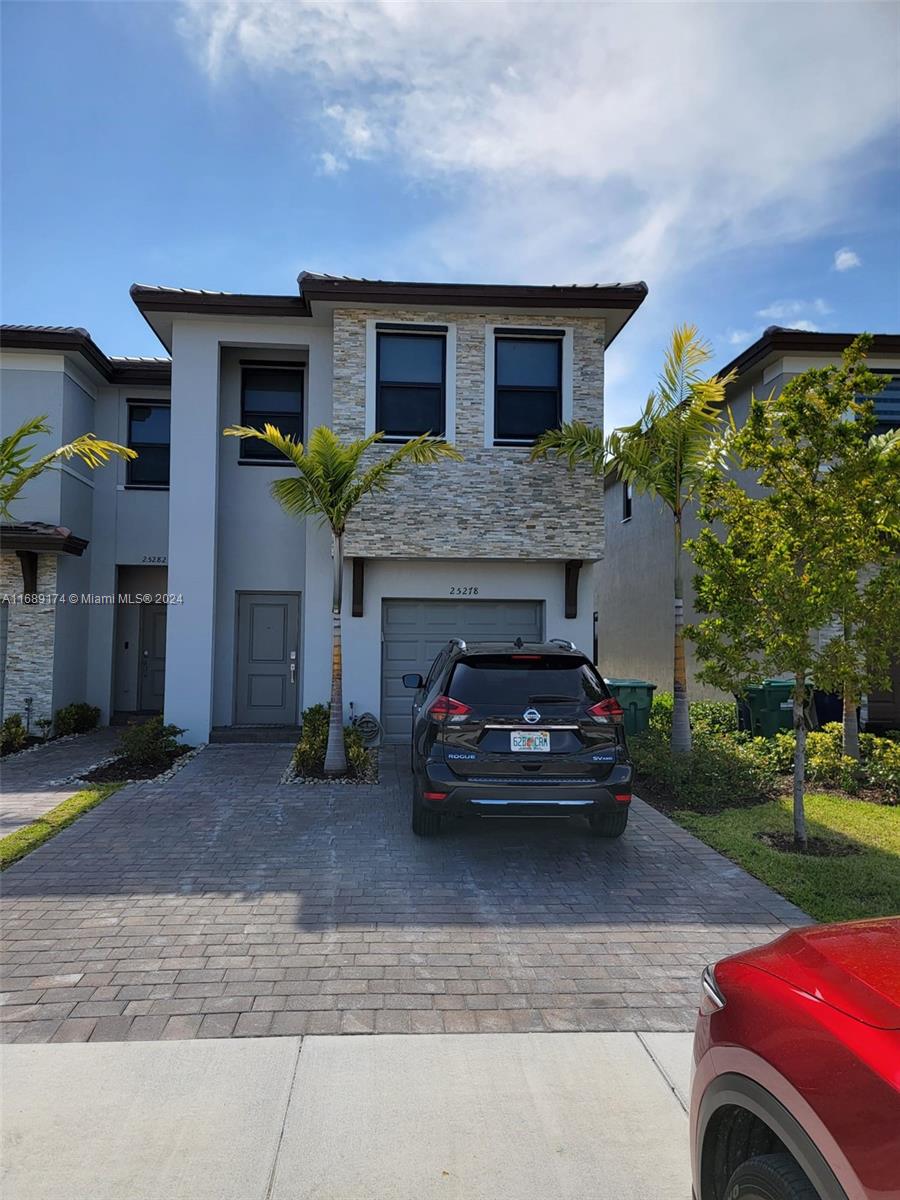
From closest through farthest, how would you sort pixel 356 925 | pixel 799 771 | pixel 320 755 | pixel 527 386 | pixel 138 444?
pixel 356 925 < pixel 799 771 < pixel 320 755 < pixel 527 386 < pixel 138 444

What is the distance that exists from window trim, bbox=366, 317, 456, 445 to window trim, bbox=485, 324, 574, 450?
20.1 inches

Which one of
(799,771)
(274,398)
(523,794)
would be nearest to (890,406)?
(799,771)

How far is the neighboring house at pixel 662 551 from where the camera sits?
12438mm

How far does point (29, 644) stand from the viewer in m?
12.1

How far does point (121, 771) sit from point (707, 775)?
23.9 feet

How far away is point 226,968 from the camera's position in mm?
4297

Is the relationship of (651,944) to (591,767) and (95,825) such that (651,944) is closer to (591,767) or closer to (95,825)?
(591,767)

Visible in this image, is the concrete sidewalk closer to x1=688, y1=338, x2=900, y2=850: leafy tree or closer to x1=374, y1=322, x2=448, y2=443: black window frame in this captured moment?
x1=688, y1=338, x2=900, y2=850: leafy tree

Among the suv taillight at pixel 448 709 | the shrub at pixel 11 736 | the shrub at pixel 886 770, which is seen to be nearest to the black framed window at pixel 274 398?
the shrub at pixel 11 736

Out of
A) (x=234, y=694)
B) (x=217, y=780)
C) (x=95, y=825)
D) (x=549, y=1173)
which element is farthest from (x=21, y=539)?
(x=549, y=1173)

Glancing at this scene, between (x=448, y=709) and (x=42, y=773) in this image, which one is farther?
(x=42, y=773)

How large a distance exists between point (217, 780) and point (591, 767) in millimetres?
5096

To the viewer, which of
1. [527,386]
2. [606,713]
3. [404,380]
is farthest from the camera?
[527,386]

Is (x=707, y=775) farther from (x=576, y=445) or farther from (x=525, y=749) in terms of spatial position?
(x=576, y=445)
